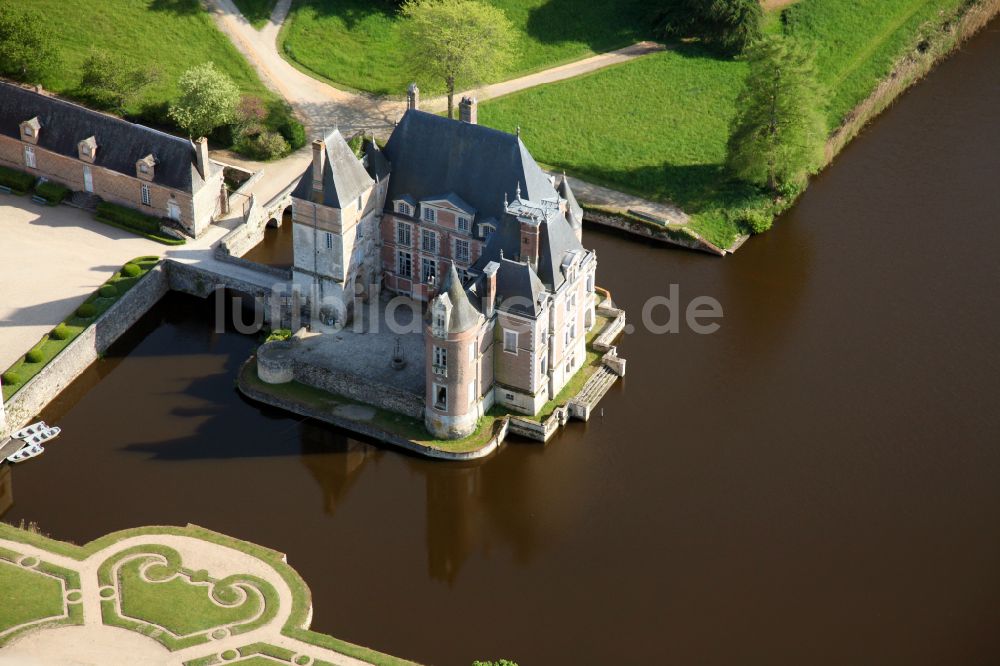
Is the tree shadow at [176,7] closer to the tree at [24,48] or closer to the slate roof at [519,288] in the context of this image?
the tree at [24,48]

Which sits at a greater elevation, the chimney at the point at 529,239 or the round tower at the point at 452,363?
the chimney at the point at 529,239

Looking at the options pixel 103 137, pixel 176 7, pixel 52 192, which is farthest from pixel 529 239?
pixel 176 7

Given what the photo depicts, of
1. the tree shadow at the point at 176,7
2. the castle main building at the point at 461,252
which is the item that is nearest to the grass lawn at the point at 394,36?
the tree shadow at the point at 176,7

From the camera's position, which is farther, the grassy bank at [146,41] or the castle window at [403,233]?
the grassy bank at [146,41]

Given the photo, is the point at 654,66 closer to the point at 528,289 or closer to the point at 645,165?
the point at 645,165

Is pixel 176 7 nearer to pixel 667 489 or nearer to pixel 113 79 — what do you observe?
pixel 113 79

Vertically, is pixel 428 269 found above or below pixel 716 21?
below
